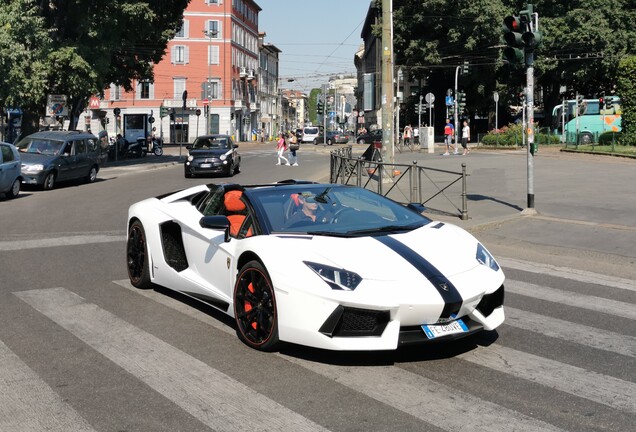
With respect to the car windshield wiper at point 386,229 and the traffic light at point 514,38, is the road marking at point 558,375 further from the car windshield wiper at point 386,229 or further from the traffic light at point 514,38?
the traffic light at point 514,38

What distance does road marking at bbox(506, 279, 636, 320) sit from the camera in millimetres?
7379

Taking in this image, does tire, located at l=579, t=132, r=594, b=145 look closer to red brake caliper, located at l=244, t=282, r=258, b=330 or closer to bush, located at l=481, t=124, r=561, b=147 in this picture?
bush, located at l=481, t=124, r=561, b=147

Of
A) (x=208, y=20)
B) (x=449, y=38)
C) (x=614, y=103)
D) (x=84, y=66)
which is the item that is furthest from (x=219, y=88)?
(x=84, y=66)

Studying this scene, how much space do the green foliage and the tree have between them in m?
22.6

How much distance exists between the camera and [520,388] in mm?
4996

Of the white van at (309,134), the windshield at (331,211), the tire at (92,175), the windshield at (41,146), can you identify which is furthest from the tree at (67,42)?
the white van at (309,134)

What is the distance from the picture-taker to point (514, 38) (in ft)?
46.6

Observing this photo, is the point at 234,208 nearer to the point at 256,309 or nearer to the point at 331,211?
the point at 331,211

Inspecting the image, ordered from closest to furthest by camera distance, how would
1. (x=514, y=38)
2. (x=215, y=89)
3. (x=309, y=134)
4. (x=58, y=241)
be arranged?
(x=58, y=241), (x=514, y=38), (x=309, y=134), (x=215, y=89)

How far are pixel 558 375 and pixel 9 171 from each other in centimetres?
1891

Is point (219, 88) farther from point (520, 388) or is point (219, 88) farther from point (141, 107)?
point (520, 388)

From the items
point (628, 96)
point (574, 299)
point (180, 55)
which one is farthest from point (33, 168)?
point (180, 55)

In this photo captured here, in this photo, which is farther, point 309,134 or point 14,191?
point 309,134

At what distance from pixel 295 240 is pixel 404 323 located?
113cm
